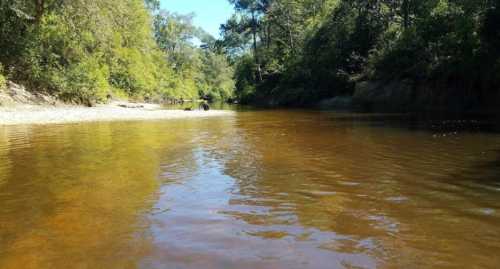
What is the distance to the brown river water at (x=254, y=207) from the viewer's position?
377 centimetres

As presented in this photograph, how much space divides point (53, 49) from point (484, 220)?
29.5 metres

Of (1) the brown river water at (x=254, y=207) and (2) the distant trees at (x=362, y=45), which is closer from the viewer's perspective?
(1) the brown river water at (x=254, y=207)

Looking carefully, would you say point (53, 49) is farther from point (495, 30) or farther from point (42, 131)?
point (495, 30)

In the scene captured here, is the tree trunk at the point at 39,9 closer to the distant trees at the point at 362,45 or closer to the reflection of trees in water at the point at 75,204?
the reflection of trees in water at the point at 75,204

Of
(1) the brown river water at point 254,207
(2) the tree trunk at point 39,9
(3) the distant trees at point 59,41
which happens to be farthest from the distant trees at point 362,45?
(2) the tree trunk at point 39,9

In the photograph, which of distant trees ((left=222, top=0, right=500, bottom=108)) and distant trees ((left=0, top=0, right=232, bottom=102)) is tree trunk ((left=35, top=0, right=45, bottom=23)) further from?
distant trees ((left=222, top=0, right=500, bottom=108))

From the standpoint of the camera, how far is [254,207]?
5.35 meters

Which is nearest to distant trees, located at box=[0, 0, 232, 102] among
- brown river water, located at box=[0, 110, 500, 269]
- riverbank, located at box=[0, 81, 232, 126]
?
riverbank, located at box=[0, 81, 232, 126]

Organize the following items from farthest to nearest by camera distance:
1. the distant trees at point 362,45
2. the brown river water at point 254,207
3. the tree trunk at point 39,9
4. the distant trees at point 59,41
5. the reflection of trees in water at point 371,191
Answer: the tree trunk at point 39,9
the distant trees at point 59,41
the distant trees at point 362,45
the reflection of trees in water at point 371,191
the brown river water at point 254,207

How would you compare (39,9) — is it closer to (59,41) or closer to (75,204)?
(59,41)

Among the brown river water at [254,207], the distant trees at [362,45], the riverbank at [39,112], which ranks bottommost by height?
the brown river water at [254,207]

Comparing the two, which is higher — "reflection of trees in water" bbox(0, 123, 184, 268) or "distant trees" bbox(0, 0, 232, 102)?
"distant trees" bbox(0, 0, 232, 102)

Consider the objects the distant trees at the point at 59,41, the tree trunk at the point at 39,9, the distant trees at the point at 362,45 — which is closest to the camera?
the distant trees at the point at 362,45

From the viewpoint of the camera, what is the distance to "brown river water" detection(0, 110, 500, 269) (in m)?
3.77
